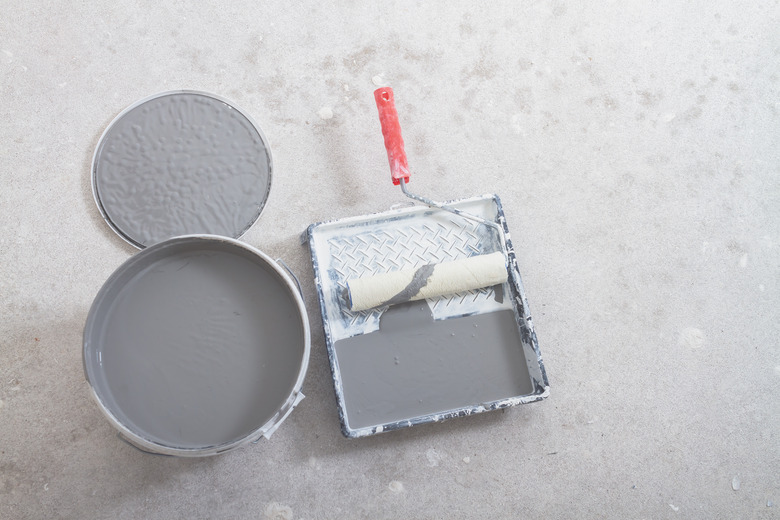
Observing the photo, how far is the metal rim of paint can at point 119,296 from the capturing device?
0.94 metres

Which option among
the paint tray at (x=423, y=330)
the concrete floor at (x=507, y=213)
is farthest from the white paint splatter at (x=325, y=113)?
the paint tray at (x=423, y=330)

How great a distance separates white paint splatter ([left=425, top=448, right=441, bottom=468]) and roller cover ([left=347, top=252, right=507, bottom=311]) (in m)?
0.40

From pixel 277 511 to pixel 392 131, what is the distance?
940mm

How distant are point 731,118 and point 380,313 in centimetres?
115

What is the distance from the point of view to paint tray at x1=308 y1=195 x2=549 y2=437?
1216mm

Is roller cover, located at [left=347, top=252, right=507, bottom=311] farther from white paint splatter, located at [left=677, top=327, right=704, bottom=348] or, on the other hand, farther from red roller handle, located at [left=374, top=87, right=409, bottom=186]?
white paint splatter, located at [left=677, top=327, right=704, bottom=348]

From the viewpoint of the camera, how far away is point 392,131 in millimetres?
1202

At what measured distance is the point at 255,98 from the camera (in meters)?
1.39

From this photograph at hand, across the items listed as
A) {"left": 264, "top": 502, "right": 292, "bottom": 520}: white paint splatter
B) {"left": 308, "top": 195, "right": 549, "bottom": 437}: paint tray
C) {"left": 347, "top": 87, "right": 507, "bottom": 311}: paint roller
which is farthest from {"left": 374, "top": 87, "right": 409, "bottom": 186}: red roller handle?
{"left": 264, "top": 502, "right": 292, "bottom": 520}: white paint splatter

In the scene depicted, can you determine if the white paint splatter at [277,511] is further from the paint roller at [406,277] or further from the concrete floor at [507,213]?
the paint roller at [406,277]

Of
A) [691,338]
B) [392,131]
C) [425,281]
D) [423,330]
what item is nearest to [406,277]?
[425,281]

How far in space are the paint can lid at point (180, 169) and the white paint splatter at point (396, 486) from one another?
72 centimetres

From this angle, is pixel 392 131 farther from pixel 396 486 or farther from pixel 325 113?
pixel 396 486

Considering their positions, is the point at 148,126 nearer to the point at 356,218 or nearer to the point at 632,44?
the point at 356,218
